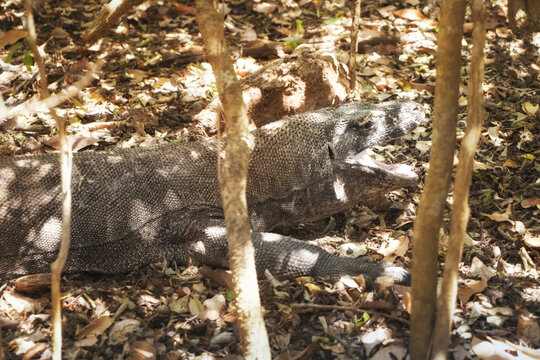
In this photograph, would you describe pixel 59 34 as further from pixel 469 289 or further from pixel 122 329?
pixel 469 289

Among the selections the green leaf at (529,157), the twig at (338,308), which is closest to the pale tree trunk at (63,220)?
the twig at (338,308)

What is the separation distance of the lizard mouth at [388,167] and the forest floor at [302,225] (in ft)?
0.89

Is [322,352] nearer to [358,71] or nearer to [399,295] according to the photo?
[399,295]

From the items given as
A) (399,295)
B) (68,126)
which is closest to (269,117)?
(68,126)

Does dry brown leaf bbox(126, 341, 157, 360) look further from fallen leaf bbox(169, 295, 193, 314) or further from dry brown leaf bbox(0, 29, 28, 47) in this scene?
dry brown leaf bbox(0, 29, 28, 47)

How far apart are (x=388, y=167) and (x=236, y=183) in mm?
2581

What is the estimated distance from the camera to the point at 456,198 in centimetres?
225

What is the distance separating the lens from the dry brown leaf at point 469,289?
3297 mm

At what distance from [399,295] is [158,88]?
375 cm

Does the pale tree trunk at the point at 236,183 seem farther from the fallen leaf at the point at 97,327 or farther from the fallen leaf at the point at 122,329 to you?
the fallen leaf at the point at 97,327

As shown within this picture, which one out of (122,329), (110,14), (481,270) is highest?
(110,14)

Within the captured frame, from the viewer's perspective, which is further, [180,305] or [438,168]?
[180,305]

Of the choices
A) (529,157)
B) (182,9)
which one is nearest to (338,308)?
(529,157)

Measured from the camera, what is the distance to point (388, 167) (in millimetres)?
4684
